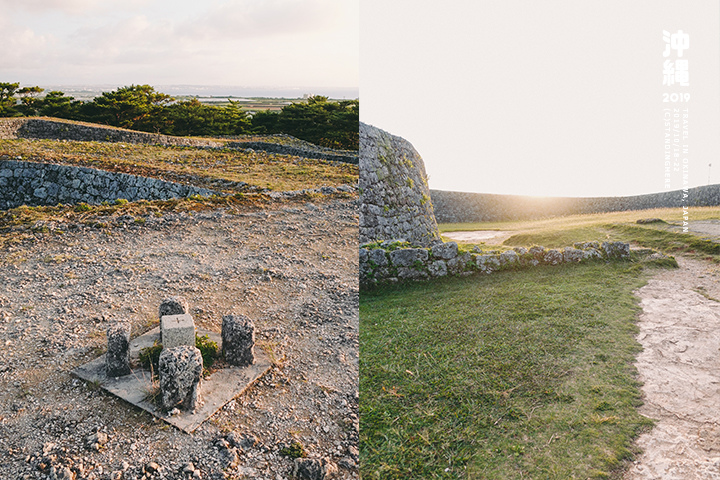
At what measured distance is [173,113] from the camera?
3180 cm

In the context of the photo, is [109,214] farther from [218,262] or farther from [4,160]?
[4,160]

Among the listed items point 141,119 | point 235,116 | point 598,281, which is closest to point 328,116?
point 235,116

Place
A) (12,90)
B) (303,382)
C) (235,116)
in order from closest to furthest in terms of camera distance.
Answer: (303,382)
(12,90)
(235,116)

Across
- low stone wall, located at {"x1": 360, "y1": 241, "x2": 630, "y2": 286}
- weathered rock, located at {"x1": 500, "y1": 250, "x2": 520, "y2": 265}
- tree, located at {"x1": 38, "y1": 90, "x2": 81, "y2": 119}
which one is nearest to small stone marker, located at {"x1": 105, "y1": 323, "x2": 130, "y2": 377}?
low stone wall, located at {"x1": 360, "y1": 241, "x2": 630, "y2": 286}

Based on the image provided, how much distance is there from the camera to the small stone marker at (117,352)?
3.79m

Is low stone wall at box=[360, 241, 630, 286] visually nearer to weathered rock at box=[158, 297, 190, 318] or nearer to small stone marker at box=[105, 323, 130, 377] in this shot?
weathered rock at box=[158, 297, 190, 318]

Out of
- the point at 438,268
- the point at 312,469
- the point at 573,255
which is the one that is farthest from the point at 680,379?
the point at 573,255

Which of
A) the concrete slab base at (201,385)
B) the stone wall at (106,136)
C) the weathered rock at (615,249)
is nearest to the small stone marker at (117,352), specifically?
the concrete slab base at (201,385)

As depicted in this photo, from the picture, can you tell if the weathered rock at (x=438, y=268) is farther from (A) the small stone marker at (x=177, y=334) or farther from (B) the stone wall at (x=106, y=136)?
(B) the stone wall at (x=106, y=136)

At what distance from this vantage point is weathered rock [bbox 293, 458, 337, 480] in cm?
303

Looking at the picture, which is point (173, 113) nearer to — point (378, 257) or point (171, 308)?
point (378, 257)

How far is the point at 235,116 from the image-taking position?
3497 centimetres

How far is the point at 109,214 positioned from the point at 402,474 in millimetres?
8076

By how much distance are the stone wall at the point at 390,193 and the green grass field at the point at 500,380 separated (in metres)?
3.25
